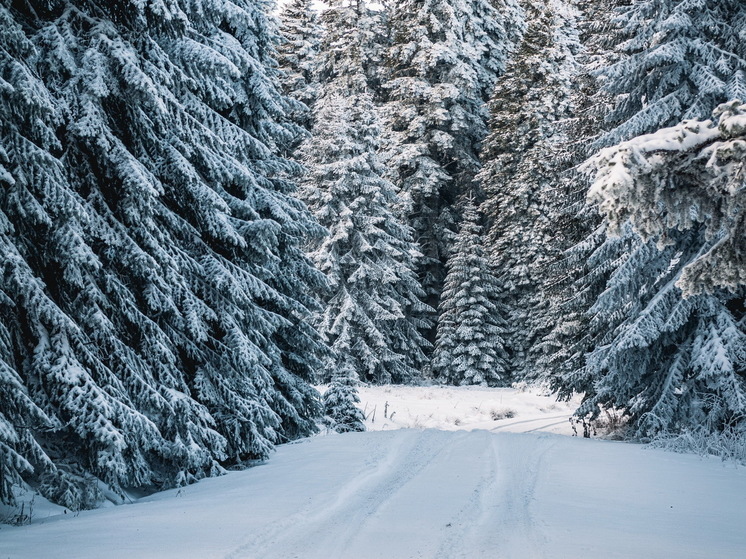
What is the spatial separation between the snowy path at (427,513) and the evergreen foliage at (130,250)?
750mm

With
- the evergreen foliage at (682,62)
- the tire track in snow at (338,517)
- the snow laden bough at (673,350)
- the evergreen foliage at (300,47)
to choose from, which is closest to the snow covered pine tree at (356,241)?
the evergreen foliage at (300,47)

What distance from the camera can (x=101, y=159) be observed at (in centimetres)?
679

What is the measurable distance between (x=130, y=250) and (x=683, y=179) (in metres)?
5.65

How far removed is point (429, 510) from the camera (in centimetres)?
571

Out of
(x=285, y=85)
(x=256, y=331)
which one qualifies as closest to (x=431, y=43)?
(x=285, y=85)

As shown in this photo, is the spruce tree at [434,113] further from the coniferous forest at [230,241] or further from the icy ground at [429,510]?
the icy ground at [429,510]

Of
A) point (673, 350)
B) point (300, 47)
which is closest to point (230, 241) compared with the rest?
point (673, 350)

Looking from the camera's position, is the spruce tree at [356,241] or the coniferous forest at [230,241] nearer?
the coniferous forest at [230,241]

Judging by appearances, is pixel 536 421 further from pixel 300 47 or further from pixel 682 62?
pixel 300 47

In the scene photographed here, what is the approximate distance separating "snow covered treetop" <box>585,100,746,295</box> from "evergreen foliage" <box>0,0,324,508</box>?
4908 millimetres

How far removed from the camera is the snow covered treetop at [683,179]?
371 centimetres

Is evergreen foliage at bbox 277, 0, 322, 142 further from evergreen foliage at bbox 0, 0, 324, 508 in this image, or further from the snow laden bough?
the snow laden bough

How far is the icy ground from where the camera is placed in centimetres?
461

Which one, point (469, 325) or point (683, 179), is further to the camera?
point (469, 325)
